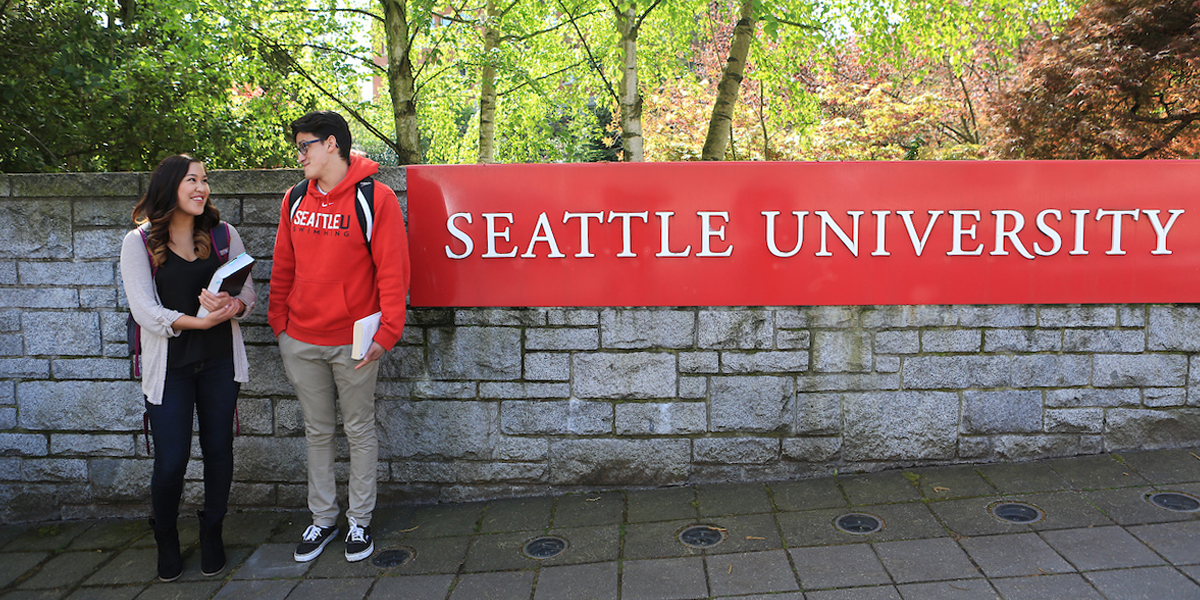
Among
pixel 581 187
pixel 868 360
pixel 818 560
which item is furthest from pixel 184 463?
pixel 868 360

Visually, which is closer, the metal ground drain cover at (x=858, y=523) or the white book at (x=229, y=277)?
the white book at (x=229, y=277)

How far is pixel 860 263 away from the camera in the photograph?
3.49 m

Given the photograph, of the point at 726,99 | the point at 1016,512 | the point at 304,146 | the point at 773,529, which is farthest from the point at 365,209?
the point at 726,99

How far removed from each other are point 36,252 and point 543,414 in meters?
2.63

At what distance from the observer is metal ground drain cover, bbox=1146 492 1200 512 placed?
9.99 feet

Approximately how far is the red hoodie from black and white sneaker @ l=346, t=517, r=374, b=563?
0.82 meters

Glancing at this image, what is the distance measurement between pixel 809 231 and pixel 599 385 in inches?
50.5

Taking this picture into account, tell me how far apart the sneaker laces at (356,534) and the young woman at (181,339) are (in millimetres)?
530

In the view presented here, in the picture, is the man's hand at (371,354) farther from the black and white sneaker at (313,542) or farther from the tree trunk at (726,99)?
the tree trunk at (726,99)

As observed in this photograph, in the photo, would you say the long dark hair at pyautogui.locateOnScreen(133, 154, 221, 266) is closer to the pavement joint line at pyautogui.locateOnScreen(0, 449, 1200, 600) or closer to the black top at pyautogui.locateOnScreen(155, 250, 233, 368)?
the black top at pyautogui.locateOnScreen(155, 250, 233, 368)

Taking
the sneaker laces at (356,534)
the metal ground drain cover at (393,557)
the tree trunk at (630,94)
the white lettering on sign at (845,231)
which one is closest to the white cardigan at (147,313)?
the sneaker laces at (356,534)

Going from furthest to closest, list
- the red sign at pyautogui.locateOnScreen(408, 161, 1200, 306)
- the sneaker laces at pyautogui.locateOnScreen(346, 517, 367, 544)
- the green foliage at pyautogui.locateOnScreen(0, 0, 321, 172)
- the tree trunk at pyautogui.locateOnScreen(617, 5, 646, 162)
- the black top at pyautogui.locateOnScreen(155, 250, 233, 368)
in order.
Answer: the tree trunk at pyautogui.locateOnScreen(617, 5, 646, 162)
the green foliage at pyautogui.locateOnScreen(0, 0, 321, 172)
the red sign at pyautogui.locateOnScreen(408, 161, 1200, 306)
the sneaker laces at pyautogui.locateOnScreen(346, 517, 367, 544)
the black top at pyautogui.locateOnScreen(155, 250, 233, 368)

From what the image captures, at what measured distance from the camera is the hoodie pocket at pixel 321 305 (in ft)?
9.64

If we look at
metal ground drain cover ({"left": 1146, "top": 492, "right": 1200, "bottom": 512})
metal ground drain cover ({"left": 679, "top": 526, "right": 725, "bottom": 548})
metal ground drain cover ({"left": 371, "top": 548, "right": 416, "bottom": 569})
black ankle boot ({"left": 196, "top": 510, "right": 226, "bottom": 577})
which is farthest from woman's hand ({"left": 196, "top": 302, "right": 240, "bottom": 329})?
metal ground drain cover ({"left": 1146, "top": 492, "right": 1200, "bottom": 512})
